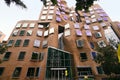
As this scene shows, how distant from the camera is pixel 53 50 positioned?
31.8 m

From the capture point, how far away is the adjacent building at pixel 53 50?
97.5ft

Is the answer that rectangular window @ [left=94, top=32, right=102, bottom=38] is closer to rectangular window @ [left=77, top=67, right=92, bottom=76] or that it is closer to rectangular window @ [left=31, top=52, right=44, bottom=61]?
rectangular window @ [left=77, top=67, right=92, bottom=76]

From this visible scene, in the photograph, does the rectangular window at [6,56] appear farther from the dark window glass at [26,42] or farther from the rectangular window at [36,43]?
the rectangular window at [36,43]

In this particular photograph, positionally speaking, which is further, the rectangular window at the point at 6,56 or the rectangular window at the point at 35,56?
the rectangular window at the point at 35,56

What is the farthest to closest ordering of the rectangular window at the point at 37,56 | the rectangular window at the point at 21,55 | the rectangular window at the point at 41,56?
the rectangular window at the point at 41,56 → the rectangular window at the point at 37,56 → the rectangular window at the point at 21,55

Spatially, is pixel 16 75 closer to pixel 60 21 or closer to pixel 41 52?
pixel 41 52

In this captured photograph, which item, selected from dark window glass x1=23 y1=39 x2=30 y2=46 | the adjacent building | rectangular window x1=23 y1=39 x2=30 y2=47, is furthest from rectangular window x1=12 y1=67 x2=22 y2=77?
dark window glass x1=23 y1=39 x2=30 y2=46

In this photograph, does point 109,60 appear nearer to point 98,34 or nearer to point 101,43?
point 101,43

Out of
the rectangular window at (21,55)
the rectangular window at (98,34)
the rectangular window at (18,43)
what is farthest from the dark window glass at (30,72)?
the rectangular window at (98,34)

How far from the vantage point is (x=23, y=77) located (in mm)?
29344

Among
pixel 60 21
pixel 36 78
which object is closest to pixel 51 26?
pixel 60 21

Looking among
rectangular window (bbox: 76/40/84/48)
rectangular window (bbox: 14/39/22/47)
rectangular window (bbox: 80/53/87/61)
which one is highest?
rectangular window (bbox: 14/39/22/47)

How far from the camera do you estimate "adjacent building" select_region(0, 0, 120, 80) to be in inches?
1169

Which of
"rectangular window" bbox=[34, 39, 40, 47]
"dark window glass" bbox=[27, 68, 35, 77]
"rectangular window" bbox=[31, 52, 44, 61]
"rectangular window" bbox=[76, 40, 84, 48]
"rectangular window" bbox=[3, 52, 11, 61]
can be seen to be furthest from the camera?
"rectangular window" bbox=[34, 39, 40, 47]
